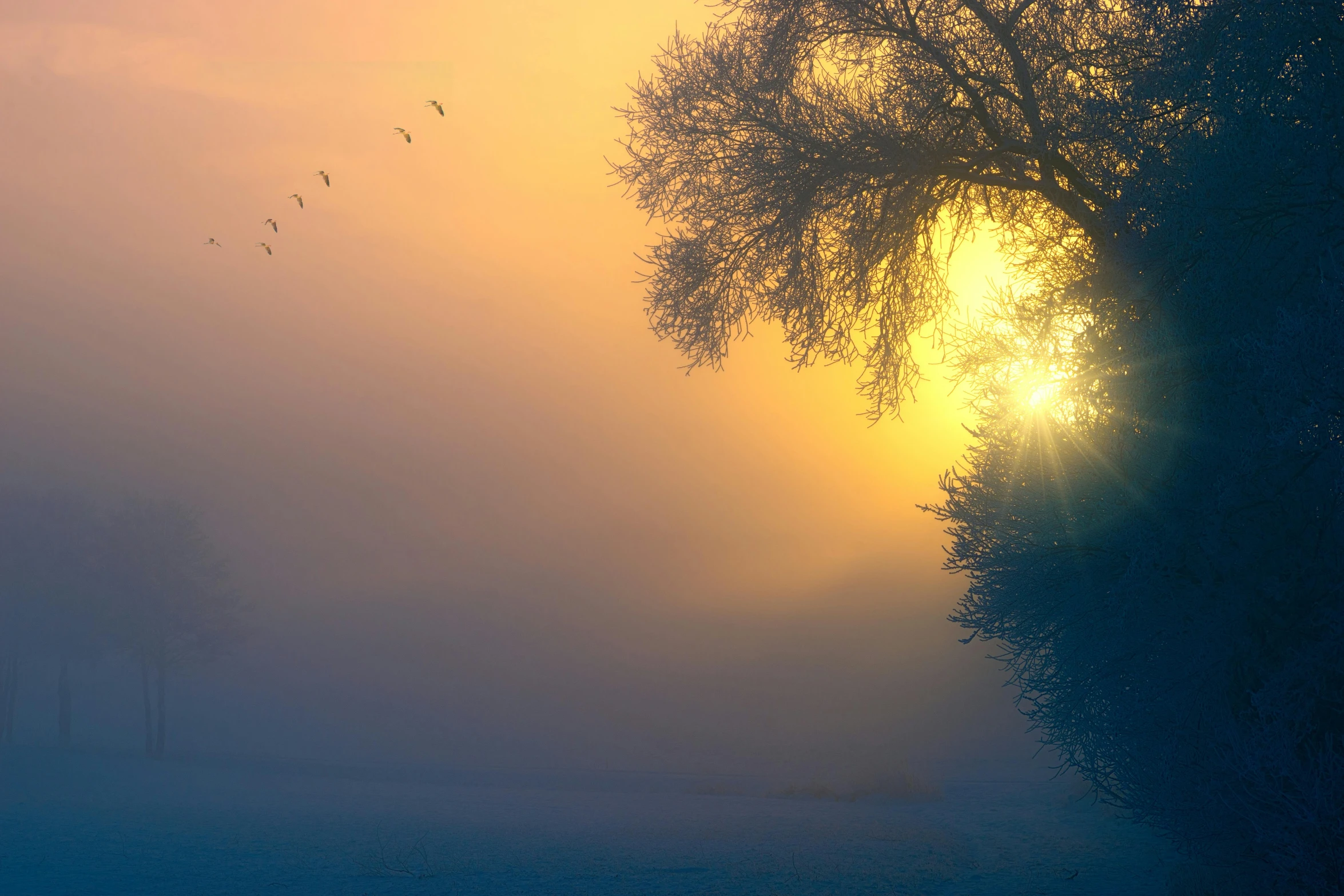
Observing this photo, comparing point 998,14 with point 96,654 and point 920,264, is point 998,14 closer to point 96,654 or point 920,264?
point 920,264

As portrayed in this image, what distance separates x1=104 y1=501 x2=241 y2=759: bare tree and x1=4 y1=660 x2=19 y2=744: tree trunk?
5.67m

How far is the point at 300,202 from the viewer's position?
1082 cm

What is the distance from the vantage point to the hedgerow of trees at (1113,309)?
6.05 meters

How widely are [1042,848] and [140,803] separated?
25393mm

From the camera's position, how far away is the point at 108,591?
40531 millimetres

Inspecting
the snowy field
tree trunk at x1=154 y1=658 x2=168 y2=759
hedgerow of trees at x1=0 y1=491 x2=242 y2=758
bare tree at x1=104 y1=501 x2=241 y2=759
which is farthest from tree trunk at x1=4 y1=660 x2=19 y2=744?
the snowy field

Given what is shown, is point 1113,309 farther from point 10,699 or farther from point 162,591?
point 10,699

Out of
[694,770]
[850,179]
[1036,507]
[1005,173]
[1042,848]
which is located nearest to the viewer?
[1036,507]

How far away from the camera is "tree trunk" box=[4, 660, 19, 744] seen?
4144 cm

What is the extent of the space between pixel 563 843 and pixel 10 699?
Answer: 43.5m

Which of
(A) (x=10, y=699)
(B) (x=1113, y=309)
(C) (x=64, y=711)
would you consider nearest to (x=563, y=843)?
(B) (x=1113, y=309)

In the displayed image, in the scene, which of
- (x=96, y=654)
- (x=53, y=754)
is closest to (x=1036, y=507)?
(x=53, y=754)

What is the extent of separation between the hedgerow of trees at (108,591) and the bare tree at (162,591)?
5 cm

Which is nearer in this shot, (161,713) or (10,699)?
(161,713)
